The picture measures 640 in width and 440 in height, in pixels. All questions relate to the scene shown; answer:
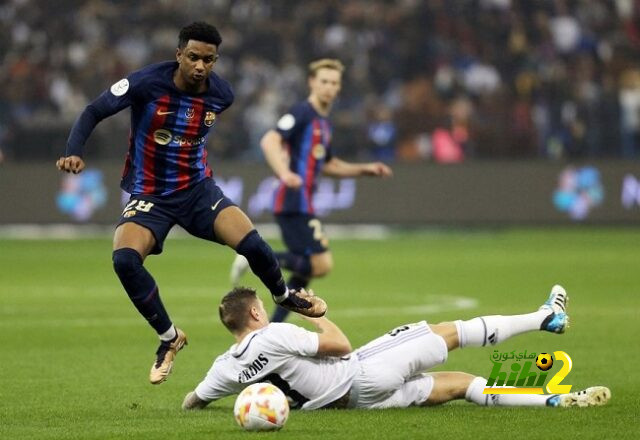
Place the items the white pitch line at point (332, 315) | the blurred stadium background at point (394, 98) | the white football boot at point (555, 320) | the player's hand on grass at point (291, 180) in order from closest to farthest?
1. the white football boot at point (555, 320)
2. the player's hand on grass at point (291, 180)
3. the white pitch line at point (332, 315)
4. the blurred stadium background at point (394, 98)

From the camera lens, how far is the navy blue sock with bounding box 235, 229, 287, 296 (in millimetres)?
8727

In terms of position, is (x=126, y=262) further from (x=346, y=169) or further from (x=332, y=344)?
(x=346, y=169)

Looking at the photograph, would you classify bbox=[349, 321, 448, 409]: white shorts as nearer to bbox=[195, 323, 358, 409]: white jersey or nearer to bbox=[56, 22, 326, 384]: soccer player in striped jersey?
bbox=[195, 323, 358, 409]: white jersey

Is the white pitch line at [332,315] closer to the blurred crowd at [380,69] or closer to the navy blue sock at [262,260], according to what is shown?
the navy blue sock at [262,260]

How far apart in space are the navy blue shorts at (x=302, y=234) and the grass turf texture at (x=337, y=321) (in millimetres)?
849

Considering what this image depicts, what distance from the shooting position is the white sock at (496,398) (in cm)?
805

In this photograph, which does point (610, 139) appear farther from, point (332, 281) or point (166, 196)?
point (166, 196)

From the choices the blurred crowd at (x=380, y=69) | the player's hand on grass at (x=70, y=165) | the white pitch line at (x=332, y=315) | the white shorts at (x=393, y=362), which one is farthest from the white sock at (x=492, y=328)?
the blurred crowd at (x=380, y=69)

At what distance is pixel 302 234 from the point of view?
12.8 m

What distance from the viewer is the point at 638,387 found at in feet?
29.6

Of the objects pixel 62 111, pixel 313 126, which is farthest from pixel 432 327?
pixel 62 111

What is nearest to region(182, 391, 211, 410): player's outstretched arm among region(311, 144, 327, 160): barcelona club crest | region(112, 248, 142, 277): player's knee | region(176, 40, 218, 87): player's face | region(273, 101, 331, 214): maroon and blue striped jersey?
region(112, 248, 142, 277): player's knee

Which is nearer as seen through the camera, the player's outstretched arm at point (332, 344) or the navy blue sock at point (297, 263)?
the player's outstretched arm at point (332, 344)

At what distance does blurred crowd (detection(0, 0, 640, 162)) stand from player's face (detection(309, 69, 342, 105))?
41.2ft
